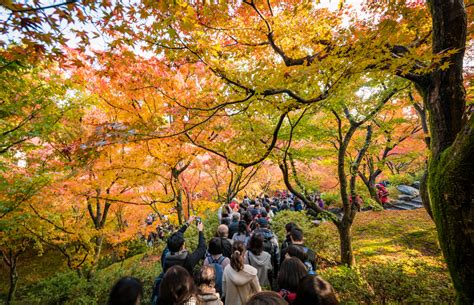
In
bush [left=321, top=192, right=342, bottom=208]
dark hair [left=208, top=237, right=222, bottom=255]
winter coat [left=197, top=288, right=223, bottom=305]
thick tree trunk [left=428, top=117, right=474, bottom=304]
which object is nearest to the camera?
thick tree trunk [left=428, top=117, right=474, bottom=304]

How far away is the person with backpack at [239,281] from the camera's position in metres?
2.79

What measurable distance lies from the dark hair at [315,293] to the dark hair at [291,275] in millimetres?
612

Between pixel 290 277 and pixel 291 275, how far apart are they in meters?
0.02

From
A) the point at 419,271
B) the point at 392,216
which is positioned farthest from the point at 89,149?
the point at 392,216

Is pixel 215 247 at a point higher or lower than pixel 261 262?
higher

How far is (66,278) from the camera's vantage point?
634cm

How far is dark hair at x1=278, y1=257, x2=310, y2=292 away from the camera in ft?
7.55

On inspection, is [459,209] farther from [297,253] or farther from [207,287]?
[207,287]

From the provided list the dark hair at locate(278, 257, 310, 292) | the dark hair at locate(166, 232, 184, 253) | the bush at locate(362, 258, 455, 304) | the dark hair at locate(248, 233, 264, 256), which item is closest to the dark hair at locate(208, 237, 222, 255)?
the dark hair at locate(166, 232, 184, 253)

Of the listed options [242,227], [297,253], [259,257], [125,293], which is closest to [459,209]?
[297,253]

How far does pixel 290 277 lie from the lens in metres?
2.33

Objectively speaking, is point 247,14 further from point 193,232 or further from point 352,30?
point 193,232

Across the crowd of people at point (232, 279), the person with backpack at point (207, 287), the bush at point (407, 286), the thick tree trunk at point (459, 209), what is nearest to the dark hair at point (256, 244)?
the crowd of people at point (232, 279)

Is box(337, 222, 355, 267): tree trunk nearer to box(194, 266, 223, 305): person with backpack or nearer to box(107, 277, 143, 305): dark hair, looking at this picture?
box(194, 266, 223, 305): person with backpack
